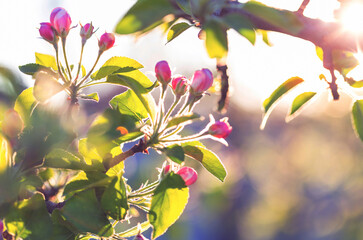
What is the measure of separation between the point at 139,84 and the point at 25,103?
0.88 feet

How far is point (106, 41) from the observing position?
101 cm

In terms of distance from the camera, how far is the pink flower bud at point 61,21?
3.13 feet

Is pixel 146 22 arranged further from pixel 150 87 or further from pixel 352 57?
pixel 352 57

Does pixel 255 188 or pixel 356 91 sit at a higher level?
pixel 356 91

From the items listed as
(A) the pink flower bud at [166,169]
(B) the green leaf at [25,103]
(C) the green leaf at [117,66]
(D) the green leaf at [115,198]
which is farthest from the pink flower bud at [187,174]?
(B) the green leaf at [25,103]

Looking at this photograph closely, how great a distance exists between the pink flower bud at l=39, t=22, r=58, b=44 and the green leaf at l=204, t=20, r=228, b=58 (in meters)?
0.44

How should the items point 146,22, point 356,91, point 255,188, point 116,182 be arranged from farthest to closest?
point 255,188 → point 356,91 → point 116,182 → point 146,22

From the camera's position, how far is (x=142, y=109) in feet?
3.19

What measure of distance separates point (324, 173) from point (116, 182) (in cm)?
1601

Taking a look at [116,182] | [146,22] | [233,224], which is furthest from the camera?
[233,224]

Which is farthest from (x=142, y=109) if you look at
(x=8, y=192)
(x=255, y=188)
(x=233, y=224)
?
(x=255, y=188)

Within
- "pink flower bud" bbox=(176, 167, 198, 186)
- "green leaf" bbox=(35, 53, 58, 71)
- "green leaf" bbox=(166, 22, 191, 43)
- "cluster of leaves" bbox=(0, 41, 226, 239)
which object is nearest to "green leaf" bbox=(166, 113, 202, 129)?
"cluster of leaves" bbox=(0, 41, 226, 239)

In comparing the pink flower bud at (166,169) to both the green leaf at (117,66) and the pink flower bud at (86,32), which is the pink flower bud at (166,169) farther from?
the pink flower bud at (86,32)

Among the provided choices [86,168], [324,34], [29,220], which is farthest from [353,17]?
[29,220]
